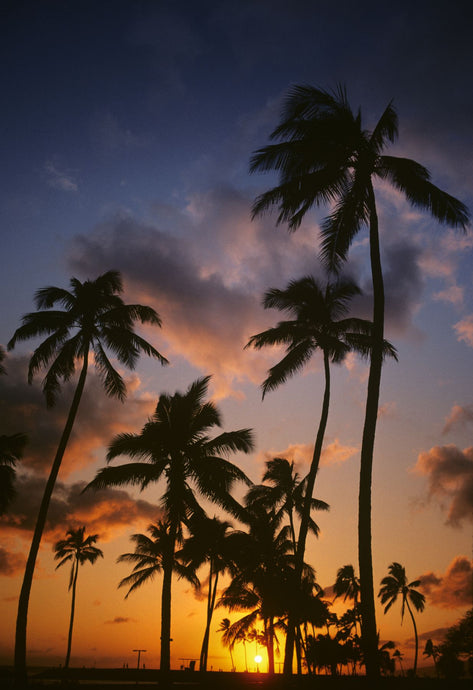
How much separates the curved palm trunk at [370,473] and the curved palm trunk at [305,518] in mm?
9545

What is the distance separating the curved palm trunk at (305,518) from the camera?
22.4m

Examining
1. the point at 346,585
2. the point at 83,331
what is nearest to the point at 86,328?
the point at 83,331

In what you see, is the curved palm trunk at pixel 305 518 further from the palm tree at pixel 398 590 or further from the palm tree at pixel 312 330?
the palm tree at pixel 398 590

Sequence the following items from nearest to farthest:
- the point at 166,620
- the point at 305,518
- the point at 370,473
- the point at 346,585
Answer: the point at 370,473 → the point at 166,620 → the point at 305,518 → the point at 346,585

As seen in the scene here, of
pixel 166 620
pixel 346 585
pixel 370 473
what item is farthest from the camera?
pixel 346 585

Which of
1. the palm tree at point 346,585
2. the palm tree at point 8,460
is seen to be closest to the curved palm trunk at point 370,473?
the palm tree at point 8,460

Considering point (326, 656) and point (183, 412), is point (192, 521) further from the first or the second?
point (326, 656)

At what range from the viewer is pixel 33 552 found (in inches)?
779

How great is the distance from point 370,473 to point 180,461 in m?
A: 11.2

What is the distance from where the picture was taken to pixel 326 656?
59.3ft

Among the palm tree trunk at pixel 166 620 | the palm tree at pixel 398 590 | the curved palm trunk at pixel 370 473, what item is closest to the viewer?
the curved palm trunk at pixel 370 473

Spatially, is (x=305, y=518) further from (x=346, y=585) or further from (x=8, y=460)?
(x=346, y=585)

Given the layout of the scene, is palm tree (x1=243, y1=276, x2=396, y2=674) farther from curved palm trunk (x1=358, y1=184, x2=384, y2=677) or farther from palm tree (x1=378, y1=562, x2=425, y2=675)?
palm tree (x1=378, y1=562, x2=425, y2=675)

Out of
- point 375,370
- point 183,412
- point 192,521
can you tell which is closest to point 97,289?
point 183,412
